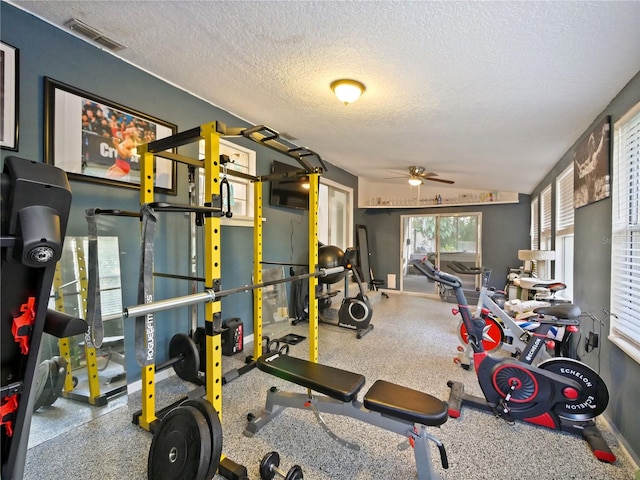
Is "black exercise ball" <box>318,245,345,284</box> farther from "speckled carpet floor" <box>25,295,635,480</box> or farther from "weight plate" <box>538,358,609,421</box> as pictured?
"weight plate" <box>538,358,609,421</box>

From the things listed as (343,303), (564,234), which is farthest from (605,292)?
(343,303)

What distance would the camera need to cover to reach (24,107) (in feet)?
5.96

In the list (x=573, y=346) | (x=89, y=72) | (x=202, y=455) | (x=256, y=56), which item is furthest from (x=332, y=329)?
(x=89, y=72)

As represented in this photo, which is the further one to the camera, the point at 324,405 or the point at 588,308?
the point at 588,308

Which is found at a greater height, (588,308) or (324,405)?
(588,308)

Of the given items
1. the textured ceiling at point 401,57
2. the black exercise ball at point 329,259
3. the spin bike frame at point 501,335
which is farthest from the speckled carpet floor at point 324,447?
the textured ceiling at point 401,57

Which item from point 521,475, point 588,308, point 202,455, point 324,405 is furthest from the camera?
point 588,308

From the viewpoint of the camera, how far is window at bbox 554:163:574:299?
3.41 m

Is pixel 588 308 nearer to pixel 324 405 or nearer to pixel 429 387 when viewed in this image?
pixel 429 387

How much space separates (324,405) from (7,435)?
4.74 ft

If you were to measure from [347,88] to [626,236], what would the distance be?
7.18 ft

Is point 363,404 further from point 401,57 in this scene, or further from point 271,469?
point 401,57

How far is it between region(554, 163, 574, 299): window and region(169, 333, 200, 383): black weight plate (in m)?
4.13

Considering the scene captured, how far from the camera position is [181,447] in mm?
1337
